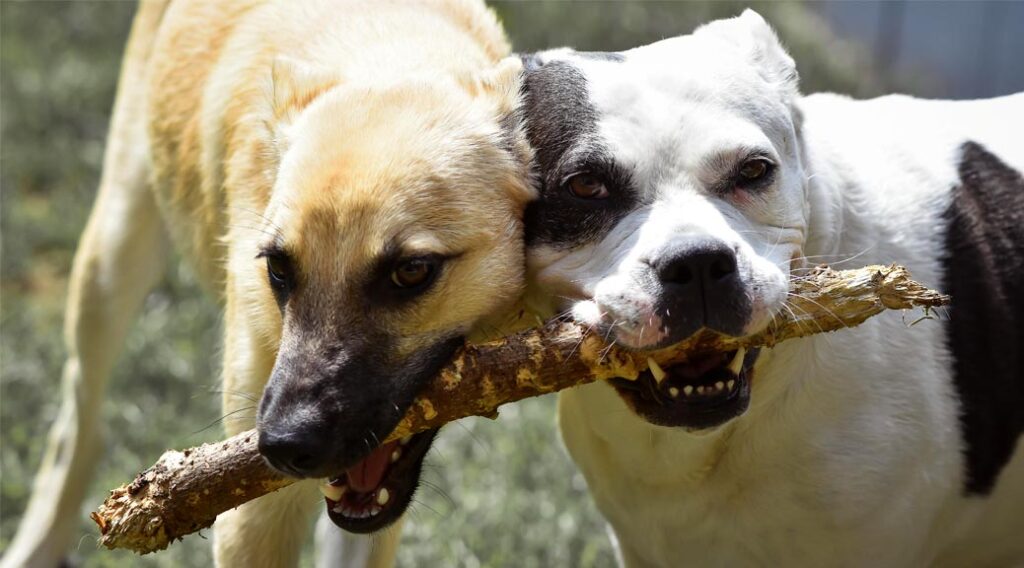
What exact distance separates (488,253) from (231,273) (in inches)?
41.7

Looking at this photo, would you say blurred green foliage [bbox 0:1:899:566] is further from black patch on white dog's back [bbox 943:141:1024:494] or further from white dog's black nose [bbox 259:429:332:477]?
black patch on white dog's back [bbox 943:141:1024:494]

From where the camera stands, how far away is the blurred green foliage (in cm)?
555

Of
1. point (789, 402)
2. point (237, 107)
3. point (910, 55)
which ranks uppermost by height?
point (237, 107)

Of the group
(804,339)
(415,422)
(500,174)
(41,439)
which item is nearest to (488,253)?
(500,174)

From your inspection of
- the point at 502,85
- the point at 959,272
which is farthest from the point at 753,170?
the point at 959,272

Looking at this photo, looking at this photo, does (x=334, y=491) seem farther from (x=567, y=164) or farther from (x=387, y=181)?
(x=567, y=164)

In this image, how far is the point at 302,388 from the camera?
9.86 feet

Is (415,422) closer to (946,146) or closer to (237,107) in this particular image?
(237,107)

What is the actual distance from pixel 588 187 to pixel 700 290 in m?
0.43

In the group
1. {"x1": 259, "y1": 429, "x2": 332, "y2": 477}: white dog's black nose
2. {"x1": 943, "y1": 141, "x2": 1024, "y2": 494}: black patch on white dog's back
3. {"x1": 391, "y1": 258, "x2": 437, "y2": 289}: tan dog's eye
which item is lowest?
{"x1": 943, "y1": 141, "x2": 1024, "y2": 494}: black patch on white dog's back

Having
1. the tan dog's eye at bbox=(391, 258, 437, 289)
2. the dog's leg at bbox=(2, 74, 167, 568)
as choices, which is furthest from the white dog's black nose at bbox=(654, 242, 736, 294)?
the dog's leg at bbox=(2, 74, 167, 568)

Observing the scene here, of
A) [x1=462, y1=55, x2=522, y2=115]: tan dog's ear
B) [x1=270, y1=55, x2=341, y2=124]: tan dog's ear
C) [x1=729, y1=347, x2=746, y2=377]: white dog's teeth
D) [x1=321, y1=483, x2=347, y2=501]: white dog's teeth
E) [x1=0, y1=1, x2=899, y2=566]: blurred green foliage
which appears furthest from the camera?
[x1=0, y1=1, x2=899, y2=566]: blurred green foliage

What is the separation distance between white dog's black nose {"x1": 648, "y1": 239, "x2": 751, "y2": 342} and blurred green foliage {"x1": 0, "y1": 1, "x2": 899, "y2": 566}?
4.06 feet

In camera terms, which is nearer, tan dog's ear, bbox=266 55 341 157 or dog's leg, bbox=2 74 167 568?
tan dog's ear, bbox=266 55 341 157
